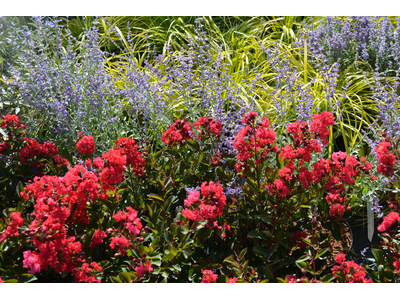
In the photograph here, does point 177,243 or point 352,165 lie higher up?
point 352,165

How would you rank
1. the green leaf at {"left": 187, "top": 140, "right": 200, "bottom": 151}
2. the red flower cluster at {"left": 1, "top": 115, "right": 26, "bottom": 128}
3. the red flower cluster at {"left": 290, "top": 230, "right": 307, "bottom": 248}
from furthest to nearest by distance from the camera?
the red flower cluster at {"left": 1, "top": 115, "right": 26, "bottom": 128} < the green leaf at {"left": 187, "top": 140, "right": 200, "bottom": 151} < the red flower cluster at {"left": 290, "top": 230, "right": 307, "bottom": 248}

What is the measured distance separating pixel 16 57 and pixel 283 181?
8.31 feet

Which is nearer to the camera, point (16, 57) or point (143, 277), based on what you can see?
point (143, 277)

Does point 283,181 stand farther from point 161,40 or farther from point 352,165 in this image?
point 161,40

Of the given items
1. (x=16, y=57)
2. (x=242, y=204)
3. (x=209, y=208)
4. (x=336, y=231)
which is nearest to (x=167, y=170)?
(x=242, y=204)

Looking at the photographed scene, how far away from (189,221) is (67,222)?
0.58 m

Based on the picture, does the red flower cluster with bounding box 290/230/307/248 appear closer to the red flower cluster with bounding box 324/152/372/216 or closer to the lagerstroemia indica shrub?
the lagerstroemia indica shrub

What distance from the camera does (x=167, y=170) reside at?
2.22 m

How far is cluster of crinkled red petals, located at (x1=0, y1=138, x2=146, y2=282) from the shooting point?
1514 mm

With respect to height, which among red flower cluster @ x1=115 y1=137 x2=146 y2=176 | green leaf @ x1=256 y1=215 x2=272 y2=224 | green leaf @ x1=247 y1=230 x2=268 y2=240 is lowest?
green leaf @ x1=247 y1=230 x2=268 y2=240

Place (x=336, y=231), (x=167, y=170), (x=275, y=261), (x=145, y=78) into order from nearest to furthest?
(x=275, y=261)
(x=336, y=231)
(x=167, y=170)
(x=145, y=78)

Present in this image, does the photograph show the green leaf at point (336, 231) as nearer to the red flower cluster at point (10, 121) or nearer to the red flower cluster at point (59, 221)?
the red flower cluster at point (59, 221)

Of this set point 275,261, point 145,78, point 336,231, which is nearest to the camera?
point 275,261

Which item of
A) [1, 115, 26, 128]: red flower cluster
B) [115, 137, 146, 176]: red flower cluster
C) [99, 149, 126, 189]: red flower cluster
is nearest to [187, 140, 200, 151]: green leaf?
[115, 137, 146, 176]: red flower cluster
